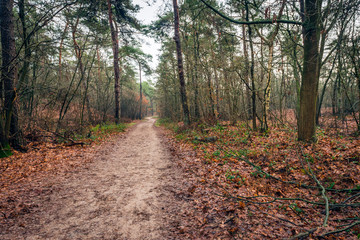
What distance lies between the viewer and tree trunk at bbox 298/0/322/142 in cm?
531

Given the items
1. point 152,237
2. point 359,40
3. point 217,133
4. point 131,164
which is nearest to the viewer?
point 152,237

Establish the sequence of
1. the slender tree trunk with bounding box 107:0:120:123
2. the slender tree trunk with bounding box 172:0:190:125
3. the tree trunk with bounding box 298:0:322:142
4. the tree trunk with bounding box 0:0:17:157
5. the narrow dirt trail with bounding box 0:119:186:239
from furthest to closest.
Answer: the slender tree trunk with bounding box 107:0:120:123 → the slender tree trunk with bounding box 172:0:190:125 → the tree trunk with bounding box 0:0:17:157 → the tree trunk with bounding box 298:0:322:142 → the narrow dirt trail with bounding box 0:119:186:239

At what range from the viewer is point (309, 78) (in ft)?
18.7

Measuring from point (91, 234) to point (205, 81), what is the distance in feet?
36.5

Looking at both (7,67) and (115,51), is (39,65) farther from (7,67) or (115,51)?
(115,51)

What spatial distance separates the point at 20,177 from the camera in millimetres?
4672

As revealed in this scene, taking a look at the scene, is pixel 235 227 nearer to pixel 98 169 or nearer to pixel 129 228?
pixel 129 228

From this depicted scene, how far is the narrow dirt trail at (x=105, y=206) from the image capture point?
2.61 m

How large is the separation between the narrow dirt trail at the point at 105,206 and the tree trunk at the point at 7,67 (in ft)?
12.6

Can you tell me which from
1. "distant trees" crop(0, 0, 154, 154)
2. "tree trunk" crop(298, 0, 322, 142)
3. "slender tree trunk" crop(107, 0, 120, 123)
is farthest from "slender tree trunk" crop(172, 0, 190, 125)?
"tree trunk" crop(298, 0, 322, 142)

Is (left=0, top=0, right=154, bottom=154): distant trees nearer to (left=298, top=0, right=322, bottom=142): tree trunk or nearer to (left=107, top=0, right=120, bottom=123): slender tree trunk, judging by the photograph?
(left=107, top=0, right=120, bottom=123): slender tree trunk

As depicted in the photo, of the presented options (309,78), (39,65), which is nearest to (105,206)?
(39,65)

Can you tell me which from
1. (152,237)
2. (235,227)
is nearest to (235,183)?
(235,227)

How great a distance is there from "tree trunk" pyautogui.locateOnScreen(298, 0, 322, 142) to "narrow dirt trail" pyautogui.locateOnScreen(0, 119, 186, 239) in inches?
196
